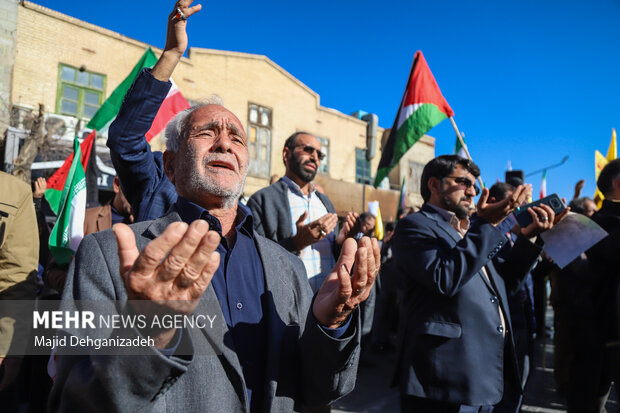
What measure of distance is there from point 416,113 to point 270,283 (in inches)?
154

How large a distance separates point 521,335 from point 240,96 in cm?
1409

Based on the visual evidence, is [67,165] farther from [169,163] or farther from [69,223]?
[169,163]

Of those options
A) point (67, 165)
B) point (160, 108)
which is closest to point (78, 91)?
point (67, 165)

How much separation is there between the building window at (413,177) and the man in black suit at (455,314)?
18824 millimetres

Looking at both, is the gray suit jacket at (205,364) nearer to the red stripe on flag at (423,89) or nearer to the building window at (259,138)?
the red stripe on flag at (423,89)

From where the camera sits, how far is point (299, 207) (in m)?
3.60

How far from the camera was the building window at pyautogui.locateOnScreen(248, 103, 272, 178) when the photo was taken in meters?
15.7

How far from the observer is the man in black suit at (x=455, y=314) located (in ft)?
7.66

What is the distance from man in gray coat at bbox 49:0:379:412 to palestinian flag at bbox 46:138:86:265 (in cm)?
160

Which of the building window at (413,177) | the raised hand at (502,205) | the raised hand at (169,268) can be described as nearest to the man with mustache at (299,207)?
the raised hand at (502,205)

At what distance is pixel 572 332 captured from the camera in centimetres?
381

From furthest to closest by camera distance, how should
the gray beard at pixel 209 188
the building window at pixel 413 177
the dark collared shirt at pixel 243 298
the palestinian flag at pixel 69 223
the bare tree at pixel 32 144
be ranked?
1. the building window at pixel 413 177
2. the bare tree at pixel 32 144
3. the palestinian flag at pixel 69 223
4. the gray beard at pixel 209 188
5. the dark collared shirt at pixel 243 298

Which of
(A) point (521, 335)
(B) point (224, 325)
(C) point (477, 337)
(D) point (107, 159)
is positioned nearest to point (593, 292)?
(A) point (521, 335)

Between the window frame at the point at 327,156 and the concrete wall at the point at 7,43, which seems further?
the window frame at the point at 327,156
